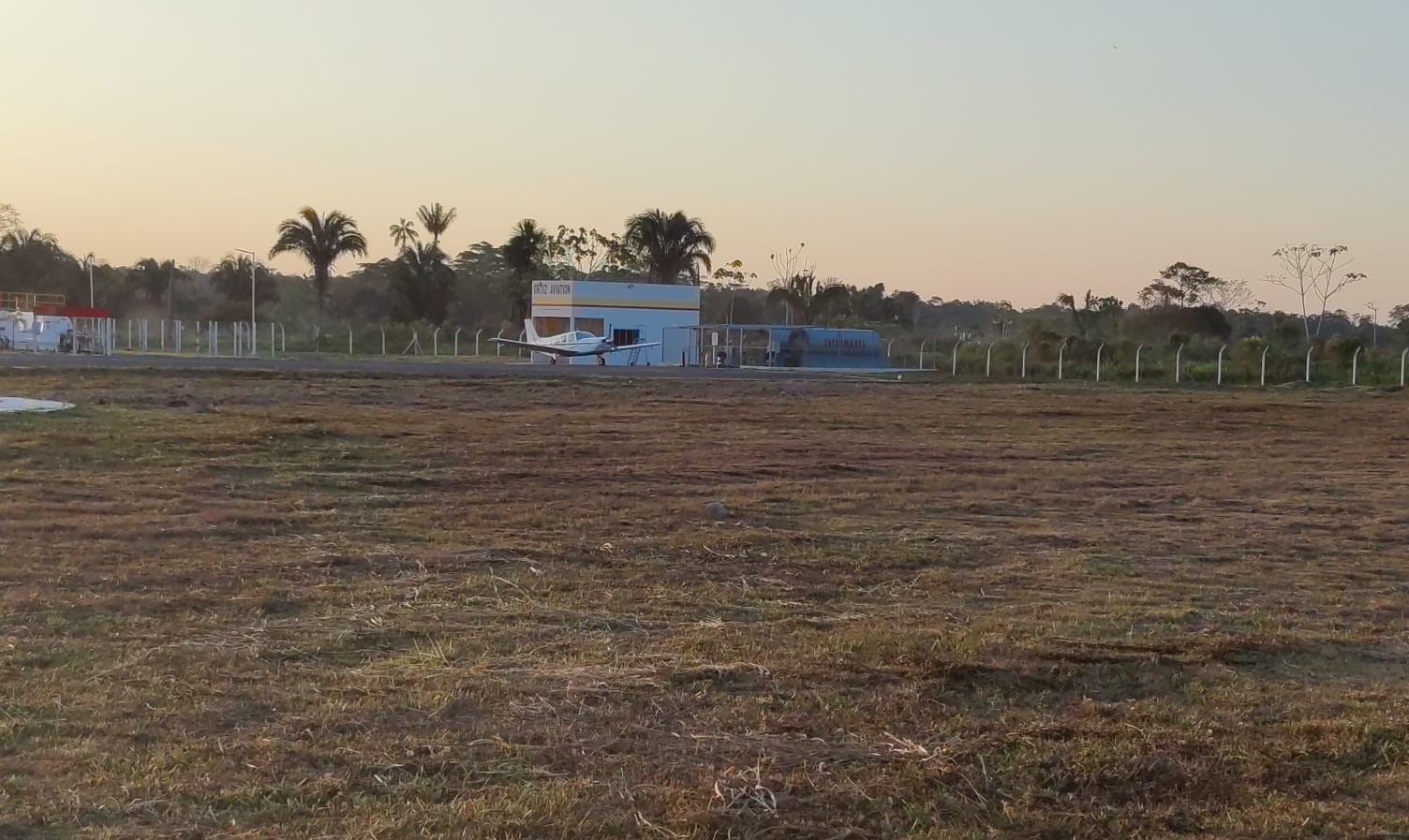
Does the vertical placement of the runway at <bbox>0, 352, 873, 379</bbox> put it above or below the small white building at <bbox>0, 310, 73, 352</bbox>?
below

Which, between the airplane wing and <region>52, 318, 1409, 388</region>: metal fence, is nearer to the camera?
<region>52, 318, 1409, 388</region>: metal fence

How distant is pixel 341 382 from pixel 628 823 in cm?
Result: 3061

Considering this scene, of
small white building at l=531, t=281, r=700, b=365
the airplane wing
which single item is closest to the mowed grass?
the airplane wing

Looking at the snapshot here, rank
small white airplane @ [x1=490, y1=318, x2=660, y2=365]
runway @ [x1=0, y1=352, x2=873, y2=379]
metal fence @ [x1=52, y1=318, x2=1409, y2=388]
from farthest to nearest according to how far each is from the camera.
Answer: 1. small white airplane @ [x1=490, y1=318, x2=660, y2=365]
2. metal fence @ [x1=52, y1=318, x2=1409, y2=388]
3. runway @ [x1=0, y1=352, x2=873, y2=379]

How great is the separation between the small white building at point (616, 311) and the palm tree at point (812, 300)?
23127 mm

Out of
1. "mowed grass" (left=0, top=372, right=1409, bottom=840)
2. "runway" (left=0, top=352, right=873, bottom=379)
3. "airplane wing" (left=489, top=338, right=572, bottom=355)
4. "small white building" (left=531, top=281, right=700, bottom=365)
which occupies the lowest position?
"mowed grass" (left=0, top=372, right=1409, bottom=840)

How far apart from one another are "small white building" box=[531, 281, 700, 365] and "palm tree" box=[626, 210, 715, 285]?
1521 centimetres

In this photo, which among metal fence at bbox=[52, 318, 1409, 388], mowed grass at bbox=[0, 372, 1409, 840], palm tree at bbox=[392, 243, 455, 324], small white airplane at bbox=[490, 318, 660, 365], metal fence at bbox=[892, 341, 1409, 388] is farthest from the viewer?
palm tree at bbox=[392, 243, 455, 324]

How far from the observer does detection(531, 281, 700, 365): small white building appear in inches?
2425

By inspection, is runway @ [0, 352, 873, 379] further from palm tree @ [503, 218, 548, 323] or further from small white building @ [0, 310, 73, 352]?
palm tree @ [503, 218, 548, 323]

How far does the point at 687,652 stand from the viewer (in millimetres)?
6641

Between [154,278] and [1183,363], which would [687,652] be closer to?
[1183,363]

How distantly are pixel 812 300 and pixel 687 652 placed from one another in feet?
266

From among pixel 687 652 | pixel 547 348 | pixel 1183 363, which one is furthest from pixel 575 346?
pixel 687 652
